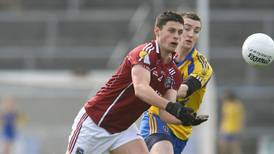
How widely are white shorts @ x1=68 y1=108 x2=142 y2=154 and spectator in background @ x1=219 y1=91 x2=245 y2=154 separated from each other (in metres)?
11.7

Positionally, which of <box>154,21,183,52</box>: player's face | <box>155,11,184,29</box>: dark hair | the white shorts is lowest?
the white shorts

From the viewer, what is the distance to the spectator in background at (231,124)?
19.4m

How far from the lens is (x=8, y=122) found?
1934 cm

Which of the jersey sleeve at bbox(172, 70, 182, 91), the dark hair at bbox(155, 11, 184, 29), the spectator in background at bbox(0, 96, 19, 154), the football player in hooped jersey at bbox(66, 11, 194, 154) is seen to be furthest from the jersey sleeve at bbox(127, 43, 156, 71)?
the spectator in background at bbox(0, 96, 19, 154)

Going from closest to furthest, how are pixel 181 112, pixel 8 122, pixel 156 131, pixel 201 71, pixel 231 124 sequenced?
pixel 181 112
pixel 156 131
pixel 201 71
pixel 8 122
pixel 231 124

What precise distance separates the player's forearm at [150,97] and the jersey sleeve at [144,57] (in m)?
0.26

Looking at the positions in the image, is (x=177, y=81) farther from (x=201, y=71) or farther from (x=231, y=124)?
(x=231, y=124)

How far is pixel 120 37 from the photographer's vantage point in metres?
22.3

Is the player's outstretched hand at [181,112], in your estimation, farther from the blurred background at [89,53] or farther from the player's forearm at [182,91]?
the blurred background at [89,53]

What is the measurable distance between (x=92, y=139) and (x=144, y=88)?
0.89 metres

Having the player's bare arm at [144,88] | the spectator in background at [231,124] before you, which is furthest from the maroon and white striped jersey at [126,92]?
the spectator in background at [231,124]

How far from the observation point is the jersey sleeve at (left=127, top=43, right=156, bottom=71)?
7.23 metres

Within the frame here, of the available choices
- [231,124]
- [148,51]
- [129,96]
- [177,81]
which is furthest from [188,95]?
[231,124]

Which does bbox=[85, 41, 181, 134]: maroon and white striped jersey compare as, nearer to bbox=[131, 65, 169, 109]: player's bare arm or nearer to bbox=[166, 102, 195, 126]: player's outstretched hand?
bbox=[131, 65, 169, 109]: player's bare arm
